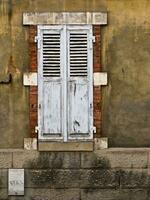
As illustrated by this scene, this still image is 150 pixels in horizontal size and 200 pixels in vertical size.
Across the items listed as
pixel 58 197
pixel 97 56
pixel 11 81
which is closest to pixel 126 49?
pixel 97 56

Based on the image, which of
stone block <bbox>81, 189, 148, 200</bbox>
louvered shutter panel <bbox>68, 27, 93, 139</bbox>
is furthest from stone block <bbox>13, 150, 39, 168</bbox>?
stone block <bbox>81, 189, 148, 200</bbox>

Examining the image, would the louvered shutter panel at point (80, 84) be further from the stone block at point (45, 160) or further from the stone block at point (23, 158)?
the stone block at point (23, 158)

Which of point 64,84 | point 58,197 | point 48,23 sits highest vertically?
point 48,23

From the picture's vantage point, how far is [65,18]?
9914mm

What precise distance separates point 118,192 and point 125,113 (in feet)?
4.33

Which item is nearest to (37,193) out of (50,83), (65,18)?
(50,83)

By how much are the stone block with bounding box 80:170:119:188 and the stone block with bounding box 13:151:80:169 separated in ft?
0.76

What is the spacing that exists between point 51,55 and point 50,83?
47 cm

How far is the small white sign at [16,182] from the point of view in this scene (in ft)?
32.4

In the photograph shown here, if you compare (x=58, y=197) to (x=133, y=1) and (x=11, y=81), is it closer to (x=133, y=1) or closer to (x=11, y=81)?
(x=11, y=81)

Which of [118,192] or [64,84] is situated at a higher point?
[64,84]

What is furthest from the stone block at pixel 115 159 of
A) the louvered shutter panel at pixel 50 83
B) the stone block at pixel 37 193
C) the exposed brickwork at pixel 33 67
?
the exposed brickwork at pixel 33 67

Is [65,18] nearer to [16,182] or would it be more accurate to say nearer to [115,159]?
[115,159]

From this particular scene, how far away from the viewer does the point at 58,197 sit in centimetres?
991
